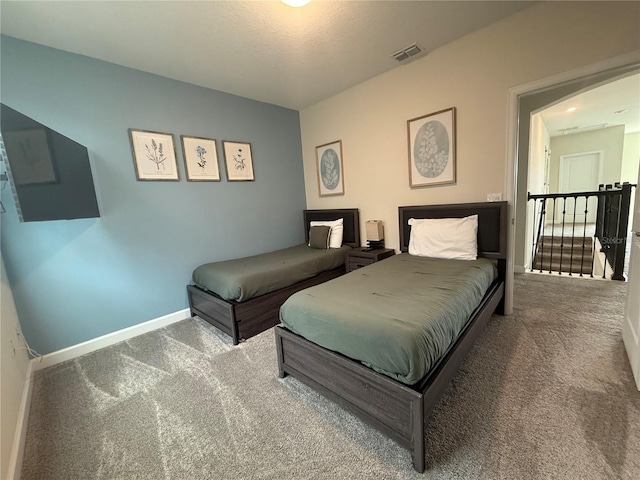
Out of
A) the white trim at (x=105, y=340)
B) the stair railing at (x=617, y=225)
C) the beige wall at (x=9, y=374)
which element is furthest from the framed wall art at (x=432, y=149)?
the beige wall at (x=9, y=374)

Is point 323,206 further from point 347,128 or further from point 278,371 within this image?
point 278,371

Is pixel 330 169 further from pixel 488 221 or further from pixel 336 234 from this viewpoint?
pixel 488 221

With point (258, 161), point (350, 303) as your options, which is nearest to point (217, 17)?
point (258, 161)

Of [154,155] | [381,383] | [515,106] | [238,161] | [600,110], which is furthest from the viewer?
[600,110]

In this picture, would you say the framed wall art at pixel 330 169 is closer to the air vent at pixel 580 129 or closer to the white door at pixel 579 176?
the air vent at pixel 580 129

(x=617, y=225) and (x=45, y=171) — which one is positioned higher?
(x=45, y=171)

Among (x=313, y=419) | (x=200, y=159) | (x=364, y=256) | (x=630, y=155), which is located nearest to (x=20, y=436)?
(x=313, y=419)

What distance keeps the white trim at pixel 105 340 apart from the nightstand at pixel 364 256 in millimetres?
2025

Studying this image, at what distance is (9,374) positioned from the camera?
1573 mm

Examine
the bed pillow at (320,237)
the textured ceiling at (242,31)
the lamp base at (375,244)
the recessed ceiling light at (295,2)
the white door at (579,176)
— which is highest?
the textured ceiling at (242,31)

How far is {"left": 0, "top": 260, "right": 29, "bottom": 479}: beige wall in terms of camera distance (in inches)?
49.3

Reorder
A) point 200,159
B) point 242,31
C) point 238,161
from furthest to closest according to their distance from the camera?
point 238,161 → point 200,159 → point 242,31

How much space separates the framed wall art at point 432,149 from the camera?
8.69 ft

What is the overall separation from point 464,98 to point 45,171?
3.59 meters
